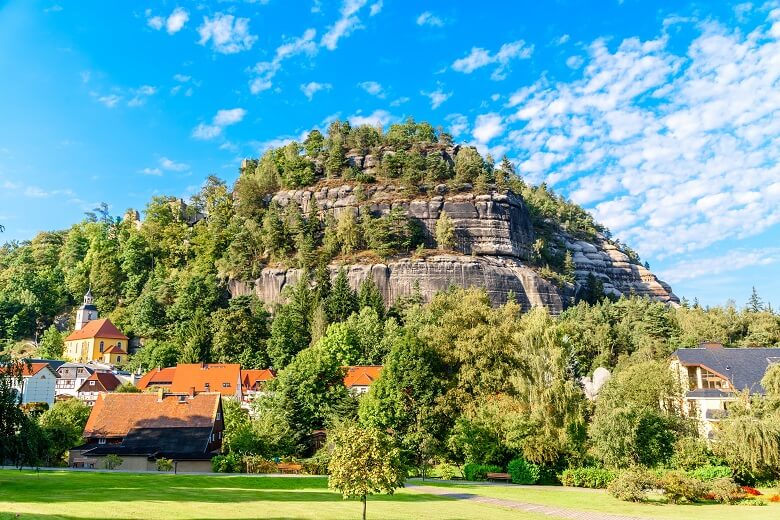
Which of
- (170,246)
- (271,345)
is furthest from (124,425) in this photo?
(170,246)

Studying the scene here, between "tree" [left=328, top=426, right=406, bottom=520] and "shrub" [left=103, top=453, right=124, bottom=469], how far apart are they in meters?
26.0

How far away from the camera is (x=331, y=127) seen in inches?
4094

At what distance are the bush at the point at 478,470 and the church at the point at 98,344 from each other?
6044 centimetres

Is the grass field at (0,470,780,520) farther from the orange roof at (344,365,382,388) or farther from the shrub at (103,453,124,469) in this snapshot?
the orange roof at (344,365,382,388)

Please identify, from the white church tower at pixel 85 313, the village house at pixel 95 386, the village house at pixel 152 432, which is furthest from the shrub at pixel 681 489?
the white church tower at pixel 85 313

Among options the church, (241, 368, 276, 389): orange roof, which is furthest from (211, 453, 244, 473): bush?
the church

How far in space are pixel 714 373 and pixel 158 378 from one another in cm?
5487

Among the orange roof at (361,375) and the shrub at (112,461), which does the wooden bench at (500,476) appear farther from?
the shrub at (112,461)

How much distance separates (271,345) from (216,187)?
161ft

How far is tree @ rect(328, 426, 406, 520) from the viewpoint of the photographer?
1838 cm

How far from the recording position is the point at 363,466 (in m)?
18.5

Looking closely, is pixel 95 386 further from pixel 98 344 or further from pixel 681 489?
pixel 681 489

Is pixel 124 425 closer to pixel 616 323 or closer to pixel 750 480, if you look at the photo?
pixel 750 480

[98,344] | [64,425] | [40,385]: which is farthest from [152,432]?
[98,344]
